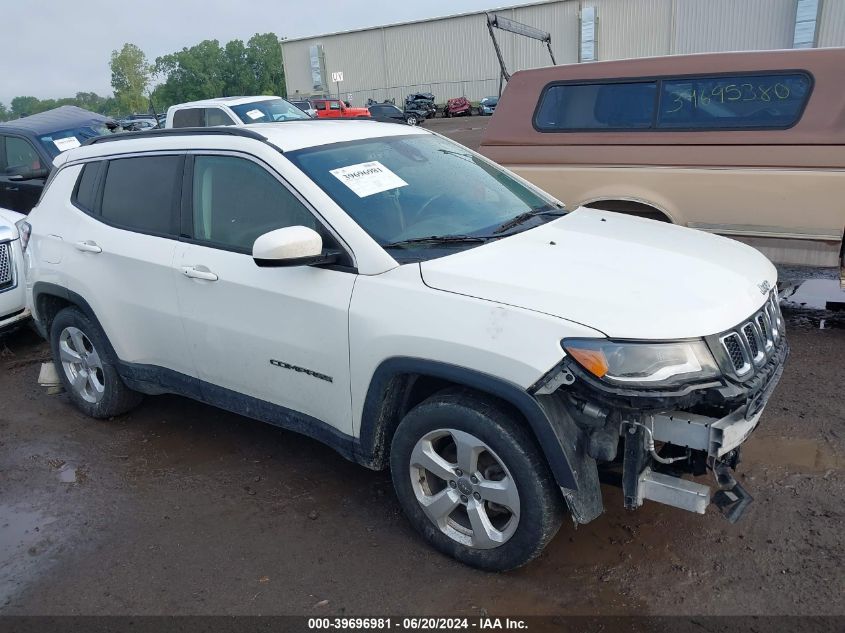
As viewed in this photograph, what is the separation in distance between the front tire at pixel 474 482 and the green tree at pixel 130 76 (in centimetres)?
8950

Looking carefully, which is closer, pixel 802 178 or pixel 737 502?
pixel 737 502

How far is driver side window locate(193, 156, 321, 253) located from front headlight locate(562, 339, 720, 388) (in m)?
1.41

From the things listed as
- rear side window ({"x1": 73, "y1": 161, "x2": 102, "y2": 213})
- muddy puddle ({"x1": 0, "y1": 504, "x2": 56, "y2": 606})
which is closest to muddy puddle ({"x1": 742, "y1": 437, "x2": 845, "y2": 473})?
muddy puddle ({"x1": 0, "y1": 504, "x2": 56, "y2": 606})

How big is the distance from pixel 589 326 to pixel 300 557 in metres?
1.72

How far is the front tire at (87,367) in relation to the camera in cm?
451

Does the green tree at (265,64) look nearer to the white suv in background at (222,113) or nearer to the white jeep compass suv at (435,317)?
the white suv in background at (222,113)

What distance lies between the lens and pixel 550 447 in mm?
2648

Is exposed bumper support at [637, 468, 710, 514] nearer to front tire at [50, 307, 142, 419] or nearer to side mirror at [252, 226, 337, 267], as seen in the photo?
side mirror at [252, 226, 337, 267]

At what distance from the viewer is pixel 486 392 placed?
279cm

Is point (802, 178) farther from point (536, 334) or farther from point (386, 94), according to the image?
point (386, 94)

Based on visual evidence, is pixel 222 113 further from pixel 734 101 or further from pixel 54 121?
pixel 734 101

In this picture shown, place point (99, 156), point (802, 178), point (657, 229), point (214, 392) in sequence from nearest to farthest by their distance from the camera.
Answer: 1. point (657, 229)
2. point (214, 392)
3. point (99, 156)
4. point (802, 178)

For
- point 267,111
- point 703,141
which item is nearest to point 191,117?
point 267,111

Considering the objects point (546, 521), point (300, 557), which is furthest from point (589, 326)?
point (300, 557)
